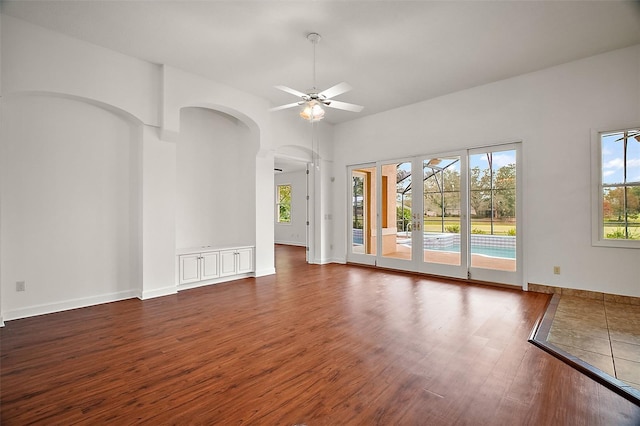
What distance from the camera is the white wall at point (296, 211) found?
11.5 metres

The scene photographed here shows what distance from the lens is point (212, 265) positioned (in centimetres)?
535

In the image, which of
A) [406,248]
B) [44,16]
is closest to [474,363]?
[406,248]

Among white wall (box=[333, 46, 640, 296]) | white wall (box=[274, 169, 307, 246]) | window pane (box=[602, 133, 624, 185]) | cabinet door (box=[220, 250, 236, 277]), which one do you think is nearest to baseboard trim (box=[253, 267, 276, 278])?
cabinet door (box=[220, 250, 236, 277])

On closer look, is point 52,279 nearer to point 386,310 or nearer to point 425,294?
point 386,310

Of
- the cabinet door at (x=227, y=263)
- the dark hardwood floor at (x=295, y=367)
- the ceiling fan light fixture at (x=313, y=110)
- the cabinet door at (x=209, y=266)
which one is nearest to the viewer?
the dark hardwood floor at (x=295, y=367)

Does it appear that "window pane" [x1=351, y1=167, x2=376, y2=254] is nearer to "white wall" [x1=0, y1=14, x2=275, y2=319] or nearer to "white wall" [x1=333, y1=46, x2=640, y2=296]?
"white wall" [x1=333, y1=46, x2=640, y2=296]

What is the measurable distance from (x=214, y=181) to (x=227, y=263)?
169 cm

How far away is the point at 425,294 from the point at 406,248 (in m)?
1.86

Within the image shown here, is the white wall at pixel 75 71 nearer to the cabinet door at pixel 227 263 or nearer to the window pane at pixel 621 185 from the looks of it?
the cabinet door at pixel 227 263

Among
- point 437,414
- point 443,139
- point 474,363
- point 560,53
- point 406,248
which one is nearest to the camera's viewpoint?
point 437,414

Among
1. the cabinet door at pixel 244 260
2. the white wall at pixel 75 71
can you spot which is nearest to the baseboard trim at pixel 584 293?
the cabinet door at pixel 244 260

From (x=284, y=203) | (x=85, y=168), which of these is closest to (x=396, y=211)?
(x=85, y=168)

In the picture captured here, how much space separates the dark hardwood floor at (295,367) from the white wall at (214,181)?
195cm

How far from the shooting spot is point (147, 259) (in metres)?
4.53
